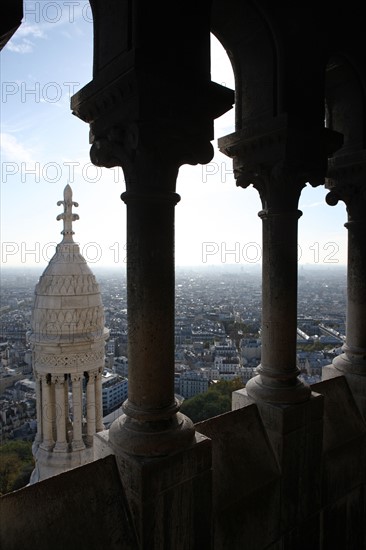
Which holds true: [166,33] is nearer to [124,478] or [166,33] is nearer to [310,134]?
[310,134]

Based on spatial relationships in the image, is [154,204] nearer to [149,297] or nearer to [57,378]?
Result: [149,297]

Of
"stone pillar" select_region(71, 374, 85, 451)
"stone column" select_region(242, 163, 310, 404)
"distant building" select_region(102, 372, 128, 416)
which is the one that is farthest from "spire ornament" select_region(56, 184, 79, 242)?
"distant building" select_region(102, 372, 128, 416)

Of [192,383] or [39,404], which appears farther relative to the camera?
[192,383]

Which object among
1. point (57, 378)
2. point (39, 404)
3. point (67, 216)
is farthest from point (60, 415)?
point (67, 216)

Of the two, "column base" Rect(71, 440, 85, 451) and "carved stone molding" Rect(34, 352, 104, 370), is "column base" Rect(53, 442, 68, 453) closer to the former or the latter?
"column base" Rect(71, 440, 85, 451)

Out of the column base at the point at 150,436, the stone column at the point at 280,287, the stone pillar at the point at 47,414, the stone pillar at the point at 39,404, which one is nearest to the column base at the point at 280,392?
the stone column at the point at 280,287

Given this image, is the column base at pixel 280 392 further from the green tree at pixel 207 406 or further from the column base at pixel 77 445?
the green tree at pixel 207 406
